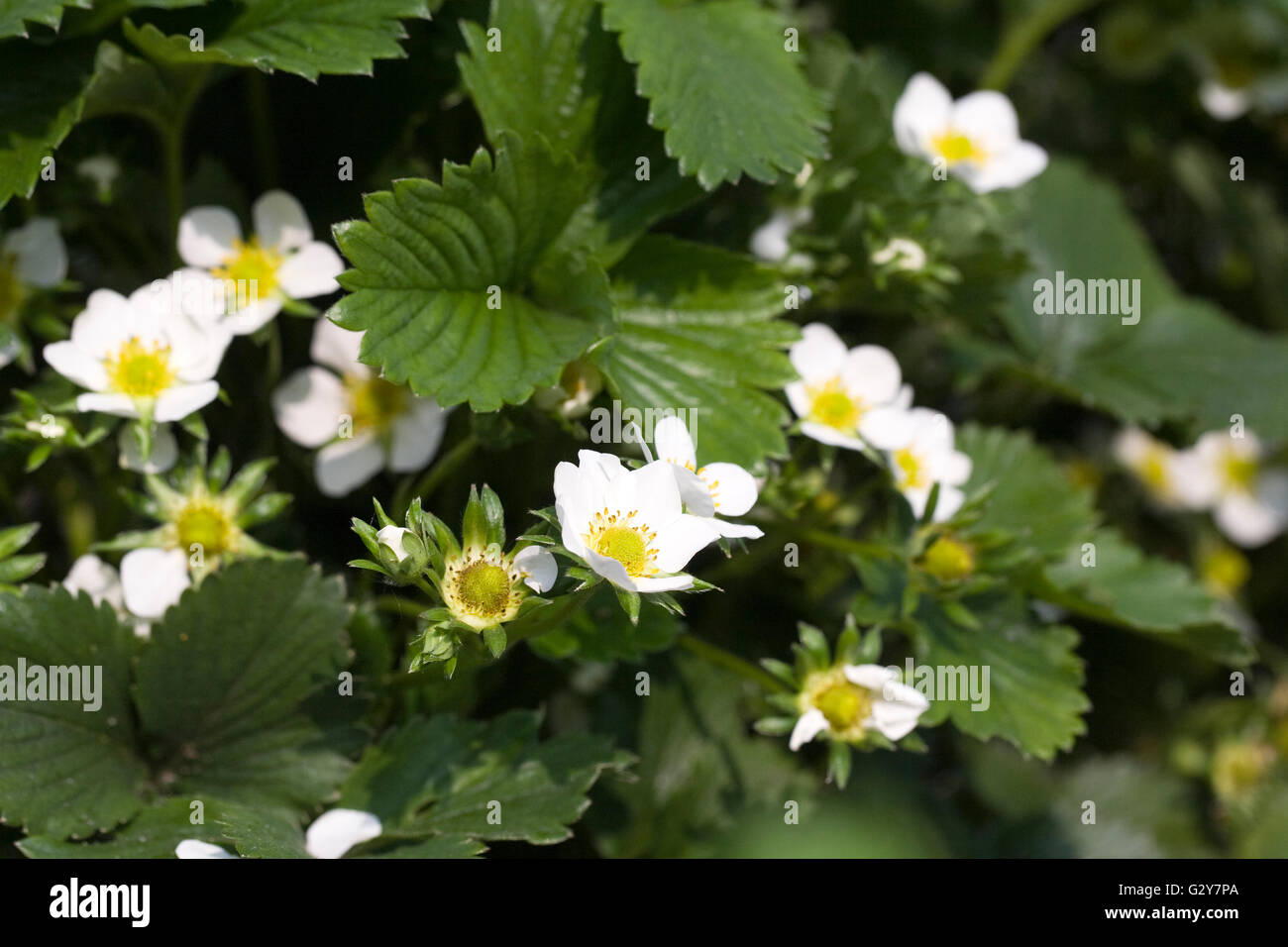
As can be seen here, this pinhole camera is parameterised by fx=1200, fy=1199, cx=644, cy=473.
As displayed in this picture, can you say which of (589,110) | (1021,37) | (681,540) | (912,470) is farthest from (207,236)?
(1021,37)

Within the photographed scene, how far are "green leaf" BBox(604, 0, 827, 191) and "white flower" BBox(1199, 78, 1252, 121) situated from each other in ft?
3.85

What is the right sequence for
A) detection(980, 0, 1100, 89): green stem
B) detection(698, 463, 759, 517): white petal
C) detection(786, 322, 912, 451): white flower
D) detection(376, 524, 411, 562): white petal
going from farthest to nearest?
detection(980, 0, 1100, 89): green stem < detection(786, 322, 912, 451): white flower < detection(698, 463, 759, 517): white petal < detection(376, 524, 411, 562): white petal

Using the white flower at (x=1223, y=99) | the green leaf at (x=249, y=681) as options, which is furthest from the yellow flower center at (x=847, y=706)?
the white flower at (x=1223, y=99)

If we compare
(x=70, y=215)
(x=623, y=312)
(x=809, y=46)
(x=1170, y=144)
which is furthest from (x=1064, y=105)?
(x=70, y=215)

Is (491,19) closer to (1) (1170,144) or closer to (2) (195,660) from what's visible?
(2) (195,660)

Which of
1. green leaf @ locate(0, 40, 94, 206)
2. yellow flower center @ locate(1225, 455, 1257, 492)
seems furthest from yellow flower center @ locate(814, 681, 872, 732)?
yellow flower center @ locate(1225, 455, 1257, 492)

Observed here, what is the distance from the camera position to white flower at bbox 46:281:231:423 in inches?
43.6

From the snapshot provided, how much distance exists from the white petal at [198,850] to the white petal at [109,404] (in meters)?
0.39

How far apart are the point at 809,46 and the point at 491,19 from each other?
0.47 m

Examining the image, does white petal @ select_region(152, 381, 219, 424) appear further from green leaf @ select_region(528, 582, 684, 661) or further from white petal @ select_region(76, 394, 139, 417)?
green leaf @ select_region(528, 582, 684, 661)

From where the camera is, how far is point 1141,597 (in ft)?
4.60

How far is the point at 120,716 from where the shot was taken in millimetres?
1151

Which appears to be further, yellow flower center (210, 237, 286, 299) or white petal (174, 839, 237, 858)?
yellow flower center (210, 237, 286, 299)

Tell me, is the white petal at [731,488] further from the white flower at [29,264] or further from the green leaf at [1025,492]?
the white flower at [29,264]
